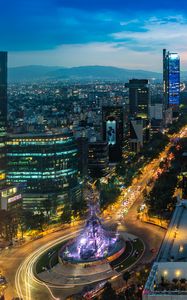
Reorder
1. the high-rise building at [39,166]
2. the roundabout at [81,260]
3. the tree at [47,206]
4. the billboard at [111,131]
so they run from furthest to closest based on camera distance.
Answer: the billboard at [111,131], the high-rise building at [39,166], the tree at [47,206], the roundabout at [81,260]

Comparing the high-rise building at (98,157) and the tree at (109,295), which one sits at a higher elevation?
the high-rise building at (98,157)

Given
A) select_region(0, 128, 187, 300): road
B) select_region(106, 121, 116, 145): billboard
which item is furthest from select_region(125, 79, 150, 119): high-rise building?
select_region(0, 128, 187, 300): road

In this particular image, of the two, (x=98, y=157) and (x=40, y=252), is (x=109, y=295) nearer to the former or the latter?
(x=40, y=252)

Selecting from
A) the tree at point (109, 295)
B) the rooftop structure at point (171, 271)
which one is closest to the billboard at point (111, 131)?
the rooftop structure at point (171, 271)

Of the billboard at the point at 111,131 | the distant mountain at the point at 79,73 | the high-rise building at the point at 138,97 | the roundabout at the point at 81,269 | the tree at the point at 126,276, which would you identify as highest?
the distant mountain at the point at 79,73

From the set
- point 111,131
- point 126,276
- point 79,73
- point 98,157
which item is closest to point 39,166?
point 98,157

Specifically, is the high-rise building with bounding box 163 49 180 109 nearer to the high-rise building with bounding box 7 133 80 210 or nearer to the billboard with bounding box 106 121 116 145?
the billboard with bounding box 106 121 116 145

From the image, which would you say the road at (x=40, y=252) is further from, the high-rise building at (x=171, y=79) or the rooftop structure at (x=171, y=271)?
the high-rise building at (x=171, y=79)

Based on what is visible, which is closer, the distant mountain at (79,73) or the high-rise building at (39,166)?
the high-rise building at (39,166)
